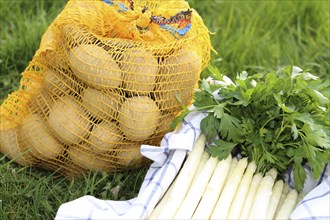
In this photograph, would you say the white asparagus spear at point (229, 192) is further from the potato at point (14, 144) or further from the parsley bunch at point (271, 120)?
the potato at point (14, 144)

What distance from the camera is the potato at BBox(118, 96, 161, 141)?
246 centimetres

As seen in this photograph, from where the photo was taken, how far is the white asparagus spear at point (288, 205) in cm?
224

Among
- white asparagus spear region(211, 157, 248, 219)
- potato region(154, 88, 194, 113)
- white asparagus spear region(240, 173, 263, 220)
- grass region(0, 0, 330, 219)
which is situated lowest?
grass region(0, 0, 330, 219)

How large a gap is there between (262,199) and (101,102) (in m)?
0.77

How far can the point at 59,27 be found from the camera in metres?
2.54

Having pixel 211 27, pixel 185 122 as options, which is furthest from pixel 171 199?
pixel 211 27

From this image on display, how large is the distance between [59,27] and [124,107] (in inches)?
17.7

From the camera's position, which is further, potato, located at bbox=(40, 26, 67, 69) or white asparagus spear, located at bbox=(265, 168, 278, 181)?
potato, located at bbox=(40, 26, 67, 69)

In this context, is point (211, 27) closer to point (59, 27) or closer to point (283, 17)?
point (283, 17)

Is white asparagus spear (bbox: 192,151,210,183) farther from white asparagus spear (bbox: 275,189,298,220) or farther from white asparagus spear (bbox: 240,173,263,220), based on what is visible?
white asparagus spear (bbox: 275,189,298,220)

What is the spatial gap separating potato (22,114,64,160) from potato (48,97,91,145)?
0.06 m

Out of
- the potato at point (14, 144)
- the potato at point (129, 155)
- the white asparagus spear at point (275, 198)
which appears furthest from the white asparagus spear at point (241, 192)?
the potato at point (14, 144)

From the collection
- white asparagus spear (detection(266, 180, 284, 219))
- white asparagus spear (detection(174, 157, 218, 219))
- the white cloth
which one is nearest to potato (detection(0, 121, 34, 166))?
the white cloth

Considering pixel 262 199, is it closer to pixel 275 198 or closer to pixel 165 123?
pixel 275 198
